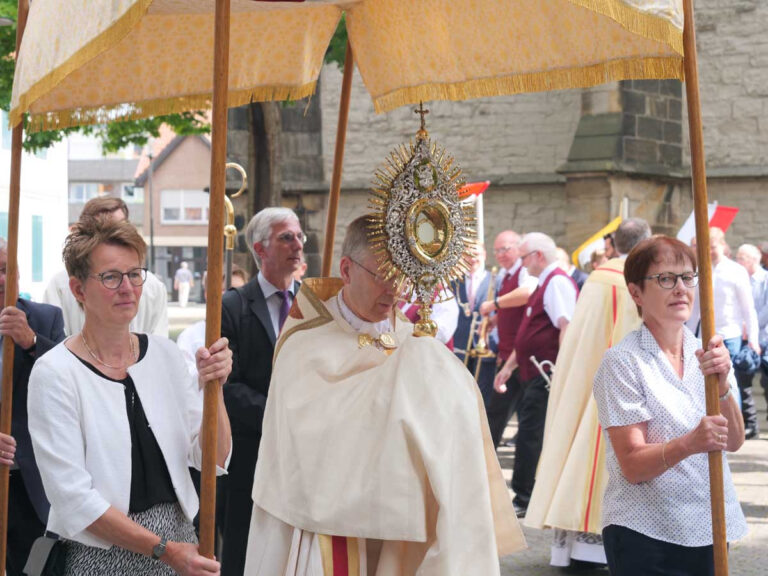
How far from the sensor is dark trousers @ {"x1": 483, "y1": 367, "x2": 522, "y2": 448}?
31.8ft

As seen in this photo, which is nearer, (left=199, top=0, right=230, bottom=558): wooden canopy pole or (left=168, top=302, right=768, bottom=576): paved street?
(left=199, top=0, right=230, bottom=558): wooden canopy pole

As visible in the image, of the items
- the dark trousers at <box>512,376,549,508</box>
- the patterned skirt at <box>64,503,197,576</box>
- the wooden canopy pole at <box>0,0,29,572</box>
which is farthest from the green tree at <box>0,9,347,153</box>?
the patterned skirt at <box>64,503,197,576</box>

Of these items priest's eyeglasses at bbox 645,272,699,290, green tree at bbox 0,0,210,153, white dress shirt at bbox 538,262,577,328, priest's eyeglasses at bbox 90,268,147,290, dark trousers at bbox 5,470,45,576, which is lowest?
dark trousers at bbox 5,470,45,576

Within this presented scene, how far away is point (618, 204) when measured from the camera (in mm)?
19328

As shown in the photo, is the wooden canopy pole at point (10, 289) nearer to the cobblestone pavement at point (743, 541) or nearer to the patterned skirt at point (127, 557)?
the patterned skirt at point (127, 557)

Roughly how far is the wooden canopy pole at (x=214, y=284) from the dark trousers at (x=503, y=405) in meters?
6.22

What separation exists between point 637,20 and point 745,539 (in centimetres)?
538

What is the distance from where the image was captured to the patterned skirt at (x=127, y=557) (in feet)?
11.9

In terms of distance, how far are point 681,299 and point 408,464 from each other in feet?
4.40

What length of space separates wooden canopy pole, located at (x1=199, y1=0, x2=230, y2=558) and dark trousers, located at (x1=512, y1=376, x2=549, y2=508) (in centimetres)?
541

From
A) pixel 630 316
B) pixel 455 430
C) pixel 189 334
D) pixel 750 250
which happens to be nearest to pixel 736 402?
pixel 455 430

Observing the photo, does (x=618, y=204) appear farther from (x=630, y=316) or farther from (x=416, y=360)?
(x=416, y=360)

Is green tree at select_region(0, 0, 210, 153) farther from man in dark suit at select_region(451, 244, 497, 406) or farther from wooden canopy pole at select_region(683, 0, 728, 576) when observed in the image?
wooden canopy pole at select_region(683, 0, 728, 576)

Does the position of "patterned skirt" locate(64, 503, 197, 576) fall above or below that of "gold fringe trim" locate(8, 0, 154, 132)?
below
